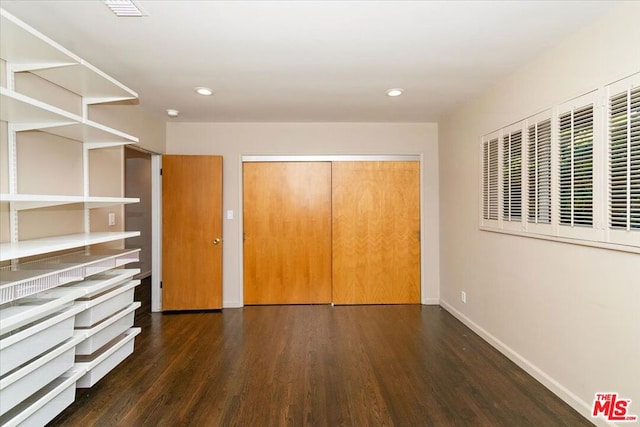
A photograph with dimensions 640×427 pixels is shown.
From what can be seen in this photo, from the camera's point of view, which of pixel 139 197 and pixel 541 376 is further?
pixel 139 197

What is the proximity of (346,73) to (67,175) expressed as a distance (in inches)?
90.3

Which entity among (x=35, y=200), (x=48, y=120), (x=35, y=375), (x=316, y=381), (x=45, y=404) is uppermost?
(x=48, y=120)

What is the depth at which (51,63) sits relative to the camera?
1.88 meters

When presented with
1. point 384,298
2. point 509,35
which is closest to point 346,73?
point 509,35

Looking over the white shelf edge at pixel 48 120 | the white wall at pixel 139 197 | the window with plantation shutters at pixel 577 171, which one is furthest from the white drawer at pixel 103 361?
the window with plantation shutters at pixel 577 171

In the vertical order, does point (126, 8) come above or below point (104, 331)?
above

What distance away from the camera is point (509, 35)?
205 cm

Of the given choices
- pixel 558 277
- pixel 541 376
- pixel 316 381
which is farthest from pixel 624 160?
pixel 316 381

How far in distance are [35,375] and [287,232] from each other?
279 cm

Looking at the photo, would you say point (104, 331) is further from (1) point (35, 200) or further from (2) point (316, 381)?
(2) point (316, 381)

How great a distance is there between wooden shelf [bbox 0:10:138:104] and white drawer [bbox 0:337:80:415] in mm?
1650

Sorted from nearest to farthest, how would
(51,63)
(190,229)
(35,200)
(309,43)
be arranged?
(35,200)
(51,63)
(309,43)
(190,229)

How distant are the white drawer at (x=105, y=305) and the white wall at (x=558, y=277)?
10.1ft

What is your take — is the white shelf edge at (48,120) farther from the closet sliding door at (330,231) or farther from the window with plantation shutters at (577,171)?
the window with plantation shutters at (577,171)
